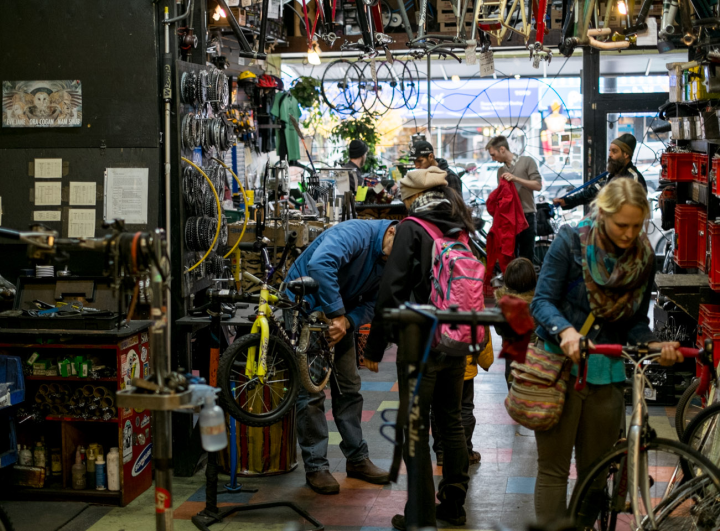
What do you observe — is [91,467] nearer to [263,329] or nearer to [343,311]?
[263,329]

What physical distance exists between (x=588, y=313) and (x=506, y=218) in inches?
235

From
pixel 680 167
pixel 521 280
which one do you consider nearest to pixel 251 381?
pixel 521 280

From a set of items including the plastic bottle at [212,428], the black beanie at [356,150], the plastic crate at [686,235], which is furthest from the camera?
the black beanie at [356,150]

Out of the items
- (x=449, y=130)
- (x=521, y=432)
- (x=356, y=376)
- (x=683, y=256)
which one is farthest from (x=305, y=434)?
(x=449, y=130)

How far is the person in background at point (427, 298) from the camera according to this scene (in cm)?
367

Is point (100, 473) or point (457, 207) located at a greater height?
point (457, 207)

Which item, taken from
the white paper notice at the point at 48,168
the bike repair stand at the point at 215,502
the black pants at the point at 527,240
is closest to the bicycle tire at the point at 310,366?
the bike repair stand at the point at 215,502

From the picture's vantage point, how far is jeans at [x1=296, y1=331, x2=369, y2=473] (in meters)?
4.69

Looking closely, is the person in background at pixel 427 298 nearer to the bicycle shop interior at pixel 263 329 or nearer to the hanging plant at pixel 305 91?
the bicycle shop interior at pixel 263 329

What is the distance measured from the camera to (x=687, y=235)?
609 centimetres

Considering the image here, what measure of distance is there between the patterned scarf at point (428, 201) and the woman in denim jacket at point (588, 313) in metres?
0.72

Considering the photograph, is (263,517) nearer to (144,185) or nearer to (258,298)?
(258,298)

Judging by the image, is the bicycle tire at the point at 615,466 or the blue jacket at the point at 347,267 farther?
the blue jacket at the point at 347,267

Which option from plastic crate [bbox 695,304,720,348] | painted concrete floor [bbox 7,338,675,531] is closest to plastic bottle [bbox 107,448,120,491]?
painted concrete floor [bbox 7,338,675,531]
